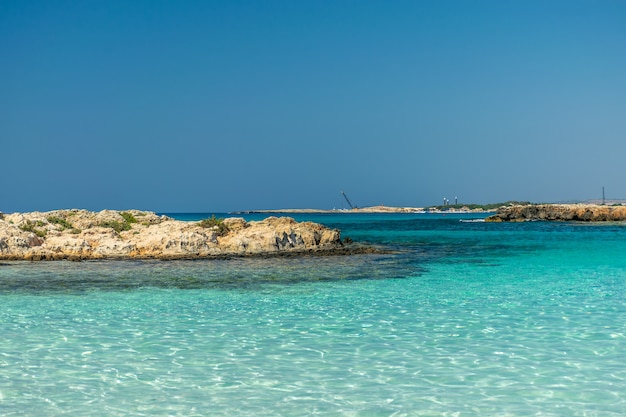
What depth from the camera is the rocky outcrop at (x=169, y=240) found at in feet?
95.9

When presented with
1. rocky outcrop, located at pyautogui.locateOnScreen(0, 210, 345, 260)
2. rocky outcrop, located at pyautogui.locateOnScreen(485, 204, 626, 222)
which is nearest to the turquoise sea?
rocky outcrop, located at pyautogui.locateOnScreen(0, 210, 345, 260)

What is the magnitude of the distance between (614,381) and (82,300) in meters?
12.3

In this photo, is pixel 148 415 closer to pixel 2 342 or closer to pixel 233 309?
pixel 2 342

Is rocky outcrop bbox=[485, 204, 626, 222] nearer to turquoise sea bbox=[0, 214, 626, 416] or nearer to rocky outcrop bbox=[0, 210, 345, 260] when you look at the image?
rocky outcrop bbox=[0, 210, 345, 260]

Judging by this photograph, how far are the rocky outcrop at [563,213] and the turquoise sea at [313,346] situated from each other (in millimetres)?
78289

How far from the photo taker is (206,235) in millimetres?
31391

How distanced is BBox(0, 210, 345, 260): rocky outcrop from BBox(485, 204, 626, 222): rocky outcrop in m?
69.0

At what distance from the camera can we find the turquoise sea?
7652 millimetres

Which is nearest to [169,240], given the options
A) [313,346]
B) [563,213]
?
[313,346]

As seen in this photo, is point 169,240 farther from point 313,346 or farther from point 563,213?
point 563,213

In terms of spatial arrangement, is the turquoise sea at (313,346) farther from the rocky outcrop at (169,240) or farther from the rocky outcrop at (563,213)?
the rocky outcrop at (563,213)

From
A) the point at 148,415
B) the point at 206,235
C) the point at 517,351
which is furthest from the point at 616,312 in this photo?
the point at 206,235

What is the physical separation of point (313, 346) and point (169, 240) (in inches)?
827

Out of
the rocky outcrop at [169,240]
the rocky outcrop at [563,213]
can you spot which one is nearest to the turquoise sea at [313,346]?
the rocky outcrop at [169,240]
